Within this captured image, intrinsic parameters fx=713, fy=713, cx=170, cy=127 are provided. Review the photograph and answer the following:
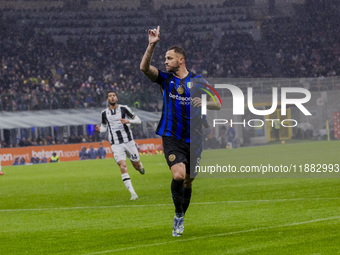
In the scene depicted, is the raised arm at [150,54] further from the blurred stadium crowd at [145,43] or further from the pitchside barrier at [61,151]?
the blurred stadium crowd at [145,43]

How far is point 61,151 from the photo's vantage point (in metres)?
43.6

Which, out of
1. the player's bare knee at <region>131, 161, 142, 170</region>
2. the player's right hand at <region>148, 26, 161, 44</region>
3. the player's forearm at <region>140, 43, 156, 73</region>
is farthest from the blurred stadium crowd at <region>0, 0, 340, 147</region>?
the player's right hand at <region>148, 26, 161, 44</region>

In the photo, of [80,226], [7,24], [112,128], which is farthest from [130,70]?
[80,226]

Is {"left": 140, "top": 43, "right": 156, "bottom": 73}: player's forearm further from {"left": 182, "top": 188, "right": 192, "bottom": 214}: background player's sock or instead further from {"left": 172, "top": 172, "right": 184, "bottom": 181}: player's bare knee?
{"left": 182, "top": 188, "right": 192, "bottom": 214}: background player's sock

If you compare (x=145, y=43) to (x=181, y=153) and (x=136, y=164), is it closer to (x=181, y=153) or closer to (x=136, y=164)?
(x=136, y=164)

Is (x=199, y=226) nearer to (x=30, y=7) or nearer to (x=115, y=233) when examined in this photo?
(x=115, y=233)

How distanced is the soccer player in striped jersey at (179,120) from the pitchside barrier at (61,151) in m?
32.9

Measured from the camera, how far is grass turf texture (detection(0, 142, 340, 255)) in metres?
8.15

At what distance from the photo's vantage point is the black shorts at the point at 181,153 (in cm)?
909

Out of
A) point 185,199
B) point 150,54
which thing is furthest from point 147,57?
point 185,199

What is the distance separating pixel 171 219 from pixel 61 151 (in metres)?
33.1

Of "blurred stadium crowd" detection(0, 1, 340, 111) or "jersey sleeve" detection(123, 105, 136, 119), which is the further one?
"blurred stadium crowd" detection(0, 1, 340, 111)

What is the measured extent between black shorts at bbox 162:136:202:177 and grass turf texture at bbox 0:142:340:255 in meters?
0.92

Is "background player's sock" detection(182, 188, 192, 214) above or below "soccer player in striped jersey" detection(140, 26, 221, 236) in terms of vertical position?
below
